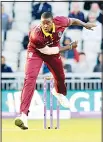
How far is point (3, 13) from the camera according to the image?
17.1m

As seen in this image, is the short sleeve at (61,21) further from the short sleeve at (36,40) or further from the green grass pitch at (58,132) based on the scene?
the green grass pitch at (58,132)

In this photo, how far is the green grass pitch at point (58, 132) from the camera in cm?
1067

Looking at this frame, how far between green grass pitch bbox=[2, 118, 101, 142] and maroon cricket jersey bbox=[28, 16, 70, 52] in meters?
1.38

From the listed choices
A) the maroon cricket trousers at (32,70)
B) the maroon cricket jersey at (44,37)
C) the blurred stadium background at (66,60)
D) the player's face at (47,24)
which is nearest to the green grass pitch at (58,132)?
the blurred stadium background at (66,60)

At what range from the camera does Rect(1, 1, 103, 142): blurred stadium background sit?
1520 cm

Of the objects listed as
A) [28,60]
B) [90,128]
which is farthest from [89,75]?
[28,60]

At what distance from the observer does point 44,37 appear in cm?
1027

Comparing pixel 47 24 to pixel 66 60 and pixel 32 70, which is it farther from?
pixel 66 60

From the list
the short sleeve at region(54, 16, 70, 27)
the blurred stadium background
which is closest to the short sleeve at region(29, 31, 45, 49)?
the short sleeve at region(54, 16, 70, 27)

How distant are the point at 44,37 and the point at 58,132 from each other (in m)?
2.14

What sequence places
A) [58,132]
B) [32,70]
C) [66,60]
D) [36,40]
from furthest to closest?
[66,60], [58,132], [32,70], [36,40]

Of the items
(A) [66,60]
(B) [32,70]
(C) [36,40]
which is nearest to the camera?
(C) [36,40]

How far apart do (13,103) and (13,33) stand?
8.83 feet

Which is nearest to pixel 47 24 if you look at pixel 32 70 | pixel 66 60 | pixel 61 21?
pixel 61 21
